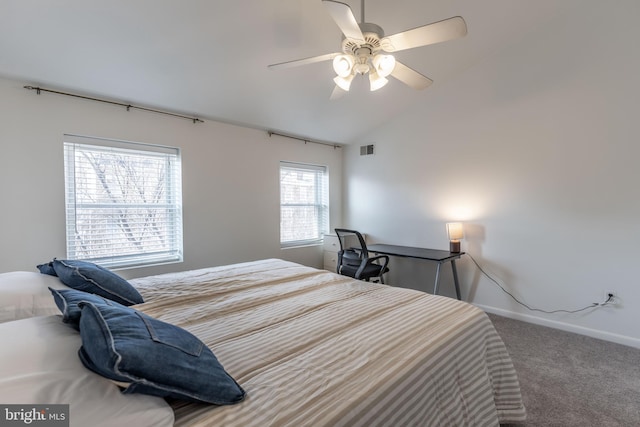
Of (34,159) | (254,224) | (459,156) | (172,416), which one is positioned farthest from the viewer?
(254,224)

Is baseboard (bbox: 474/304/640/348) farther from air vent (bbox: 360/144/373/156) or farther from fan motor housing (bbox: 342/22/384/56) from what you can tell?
fan motor housing (bbox: 342/22/384/56)

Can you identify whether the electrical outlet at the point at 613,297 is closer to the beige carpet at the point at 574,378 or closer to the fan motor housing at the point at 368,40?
the beige carpet at the point at 574,378

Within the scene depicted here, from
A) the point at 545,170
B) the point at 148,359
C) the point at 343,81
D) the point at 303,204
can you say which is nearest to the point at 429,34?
the point at 343,81

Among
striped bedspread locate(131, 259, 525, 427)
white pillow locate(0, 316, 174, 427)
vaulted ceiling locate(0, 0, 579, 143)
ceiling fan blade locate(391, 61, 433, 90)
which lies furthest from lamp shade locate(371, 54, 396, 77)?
white pillow locate(0, 316, 174, 427)

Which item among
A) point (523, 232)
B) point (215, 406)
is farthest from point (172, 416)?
point (523, 232)

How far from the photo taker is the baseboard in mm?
2701

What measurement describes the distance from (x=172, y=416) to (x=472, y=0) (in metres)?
3.41

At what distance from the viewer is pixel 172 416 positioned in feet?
2.57

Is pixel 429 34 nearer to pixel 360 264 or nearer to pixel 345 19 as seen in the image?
pixel 345 19

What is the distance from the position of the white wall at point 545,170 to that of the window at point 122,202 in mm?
3068

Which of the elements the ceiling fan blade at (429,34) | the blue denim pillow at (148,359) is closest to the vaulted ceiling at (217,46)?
the ceiling fan blade at (429,34)

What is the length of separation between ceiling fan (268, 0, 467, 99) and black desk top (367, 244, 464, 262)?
1944 millimetres

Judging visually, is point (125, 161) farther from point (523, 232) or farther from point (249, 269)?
point (523, 232)

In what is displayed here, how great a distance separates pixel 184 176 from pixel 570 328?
14.2 ft
